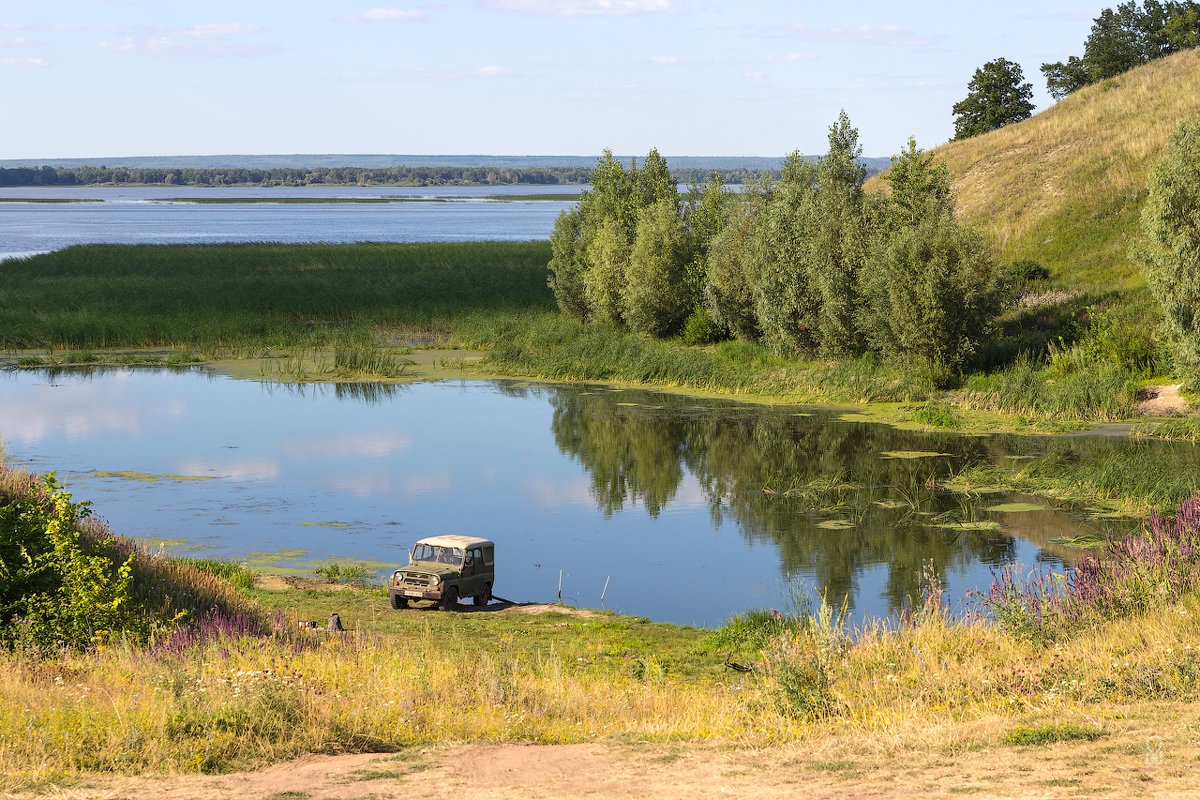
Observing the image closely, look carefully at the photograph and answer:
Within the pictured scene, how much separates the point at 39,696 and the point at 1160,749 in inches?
411

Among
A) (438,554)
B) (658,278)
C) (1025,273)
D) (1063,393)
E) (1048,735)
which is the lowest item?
(438,554)

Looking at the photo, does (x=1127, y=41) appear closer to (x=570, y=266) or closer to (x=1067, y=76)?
(x=1067, y=76)

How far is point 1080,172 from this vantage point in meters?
57.4

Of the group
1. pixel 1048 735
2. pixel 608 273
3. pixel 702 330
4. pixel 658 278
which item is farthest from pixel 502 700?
pixel 608 273

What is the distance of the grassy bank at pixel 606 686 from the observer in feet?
33.9

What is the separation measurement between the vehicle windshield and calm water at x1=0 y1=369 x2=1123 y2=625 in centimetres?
183

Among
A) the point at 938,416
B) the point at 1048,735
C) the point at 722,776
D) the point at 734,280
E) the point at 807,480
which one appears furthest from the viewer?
the point at 734,280

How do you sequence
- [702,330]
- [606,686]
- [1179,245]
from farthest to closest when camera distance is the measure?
[702,330], [1179,245], [606,686]

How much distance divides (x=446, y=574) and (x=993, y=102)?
86.0 metres

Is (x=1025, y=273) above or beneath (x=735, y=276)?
above

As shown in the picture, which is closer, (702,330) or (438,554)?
(438,554)

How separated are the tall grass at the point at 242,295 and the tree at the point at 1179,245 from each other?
3637 cm

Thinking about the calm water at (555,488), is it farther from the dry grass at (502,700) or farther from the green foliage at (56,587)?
the green foliage at (56,587)

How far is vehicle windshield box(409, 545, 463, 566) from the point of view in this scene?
20.8 m
